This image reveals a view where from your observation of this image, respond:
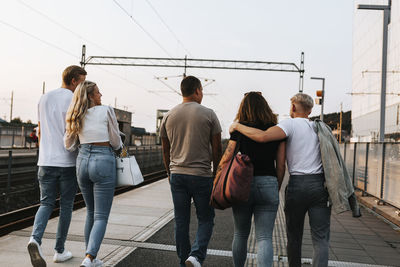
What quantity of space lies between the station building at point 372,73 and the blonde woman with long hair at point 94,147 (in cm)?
4205

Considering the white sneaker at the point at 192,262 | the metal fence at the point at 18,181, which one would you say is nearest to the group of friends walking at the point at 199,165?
the white sneaker at the point at 192,262

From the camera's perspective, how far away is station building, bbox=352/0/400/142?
4916 cm

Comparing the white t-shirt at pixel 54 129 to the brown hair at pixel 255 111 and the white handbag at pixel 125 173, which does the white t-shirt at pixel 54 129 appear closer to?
the white handbag at pixel 125 173

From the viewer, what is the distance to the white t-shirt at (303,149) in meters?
3.33

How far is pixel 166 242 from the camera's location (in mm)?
5168

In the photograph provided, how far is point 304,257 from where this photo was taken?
479 centimetres

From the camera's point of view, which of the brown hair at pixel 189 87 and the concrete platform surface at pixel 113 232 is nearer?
the brown hair at pixel 189 87

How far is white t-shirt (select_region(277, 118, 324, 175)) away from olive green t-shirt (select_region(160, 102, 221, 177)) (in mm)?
651

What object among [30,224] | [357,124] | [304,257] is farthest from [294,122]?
[357,124]

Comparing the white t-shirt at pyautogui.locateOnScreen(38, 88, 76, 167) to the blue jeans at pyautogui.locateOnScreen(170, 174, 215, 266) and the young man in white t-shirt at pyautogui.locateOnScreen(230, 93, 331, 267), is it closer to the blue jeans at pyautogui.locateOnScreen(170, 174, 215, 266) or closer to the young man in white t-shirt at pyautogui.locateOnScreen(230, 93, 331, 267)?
the blue jeans at pyautogui.locateOnScreen(170, 174, 215, 266)

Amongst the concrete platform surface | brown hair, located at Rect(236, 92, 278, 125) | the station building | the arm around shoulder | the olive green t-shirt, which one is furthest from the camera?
the station building

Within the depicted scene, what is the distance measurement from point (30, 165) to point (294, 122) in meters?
7.16

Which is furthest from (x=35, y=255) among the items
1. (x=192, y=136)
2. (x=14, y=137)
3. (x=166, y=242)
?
(x=14, y=137)

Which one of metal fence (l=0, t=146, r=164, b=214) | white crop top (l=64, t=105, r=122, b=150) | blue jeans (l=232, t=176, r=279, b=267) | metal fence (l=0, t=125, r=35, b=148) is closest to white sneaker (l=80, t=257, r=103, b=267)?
white crop top (l=64, t=105, r=122, b=150)
